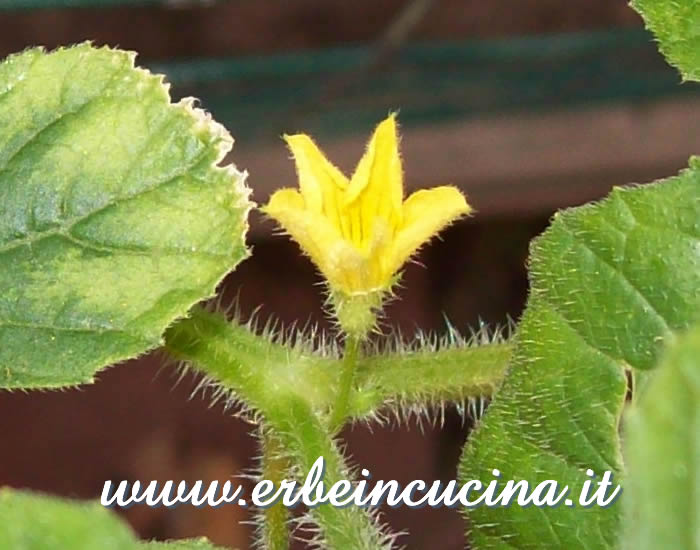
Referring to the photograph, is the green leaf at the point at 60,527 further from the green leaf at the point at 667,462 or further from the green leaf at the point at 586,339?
the green leaf at the point at 586,339

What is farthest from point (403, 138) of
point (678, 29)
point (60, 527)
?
point (60, 527)

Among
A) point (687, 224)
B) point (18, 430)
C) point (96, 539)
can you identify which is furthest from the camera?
point (18, 430)

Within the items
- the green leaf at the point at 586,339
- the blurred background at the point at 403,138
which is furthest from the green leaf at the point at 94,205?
the blurred background at the point at 403,138

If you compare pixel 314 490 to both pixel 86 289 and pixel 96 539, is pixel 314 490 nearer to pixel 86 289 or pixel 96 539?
pixel 86 289

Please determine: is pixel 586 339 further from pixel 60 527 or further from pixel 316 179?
pixel 60 527

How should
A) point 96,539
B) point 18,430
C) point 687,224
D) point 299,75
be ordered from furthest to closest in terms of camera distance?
1. point 18,430
2. point 299,75
3. point 687,224
4. point 96,539

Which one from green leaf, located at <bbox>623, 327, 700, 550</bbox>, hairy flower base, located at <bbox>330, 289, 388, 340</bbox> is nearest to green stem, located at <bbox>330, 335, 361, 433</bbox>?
hairy flower base, located at <bbox>330, 289, 388, 340</bbox>

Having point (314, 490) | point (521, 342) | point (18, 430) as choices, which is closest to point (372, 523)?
point (314, 490)

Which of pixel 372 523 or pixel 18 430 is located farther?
pixel 18 430
